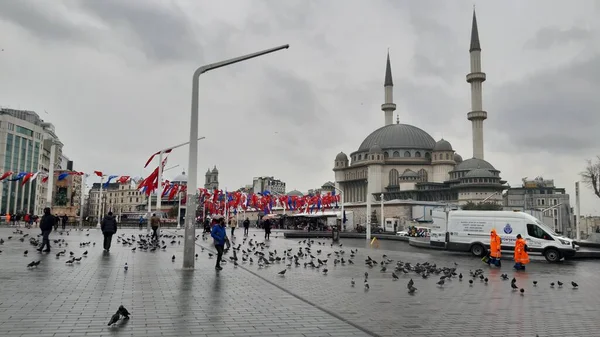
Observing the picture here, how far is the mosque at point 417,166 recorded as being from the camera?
88.6m

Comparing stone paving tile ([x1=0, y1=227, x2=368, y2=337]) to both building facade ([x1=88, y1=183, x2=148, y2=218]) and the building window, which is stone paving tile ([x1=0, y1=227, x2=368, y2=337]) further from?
building facade ([x1=88, y1=183, x2=148, y2=218])

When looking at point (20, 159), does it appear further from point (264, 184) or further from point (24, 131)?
point (264, 184)

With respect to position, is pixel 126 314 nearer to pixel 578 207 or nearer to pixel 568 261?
pixel 568 261

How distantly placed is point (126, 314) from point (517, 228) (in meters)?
18.7

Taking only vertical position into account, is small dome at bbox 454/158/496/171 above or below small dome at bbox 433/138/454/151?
below

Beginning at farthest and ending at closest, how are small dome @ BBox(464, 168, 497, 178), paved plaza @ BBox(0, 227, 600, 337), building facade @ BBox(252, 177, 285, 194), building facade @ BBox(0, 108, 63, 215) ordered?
building facade @ BBox(252, 177, 285, 194), small dome @ BBox(464, 168, 497, 178), building facade @ BBox(0, 108, 63, 215), paved plaza @ BBox(0, 227, 600, 337)

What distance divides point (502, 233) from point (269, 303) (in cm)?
1595

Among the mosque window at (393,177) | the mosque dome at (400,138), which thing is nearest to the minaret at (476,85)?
the mosque dome at (400,138)

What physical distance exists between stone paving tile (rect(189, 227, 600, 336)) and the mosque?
7231 cm

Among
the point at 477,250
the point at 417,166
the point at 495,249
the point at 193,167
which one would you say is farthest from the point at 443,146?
the point at 193,167

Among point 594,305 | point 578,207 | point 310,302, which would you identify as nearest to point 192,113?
point 310,302

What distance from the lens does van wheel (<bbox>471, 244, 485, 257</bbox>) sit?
22175 mm

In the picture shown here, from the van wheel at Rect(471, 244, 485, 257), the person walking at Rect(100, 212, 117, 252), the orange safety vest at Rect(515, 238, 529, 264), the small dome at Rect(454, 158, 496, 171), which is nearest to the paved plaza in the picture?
the orange safety vest at Rect(515, 238, 529, 264)

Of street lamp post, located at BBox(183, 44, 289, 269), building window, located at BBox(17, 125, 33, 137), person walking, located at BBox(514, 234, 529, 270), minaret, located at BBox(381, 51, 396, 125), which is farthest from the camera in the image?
minaret, located at BBox(381, 51, 396, 125)
